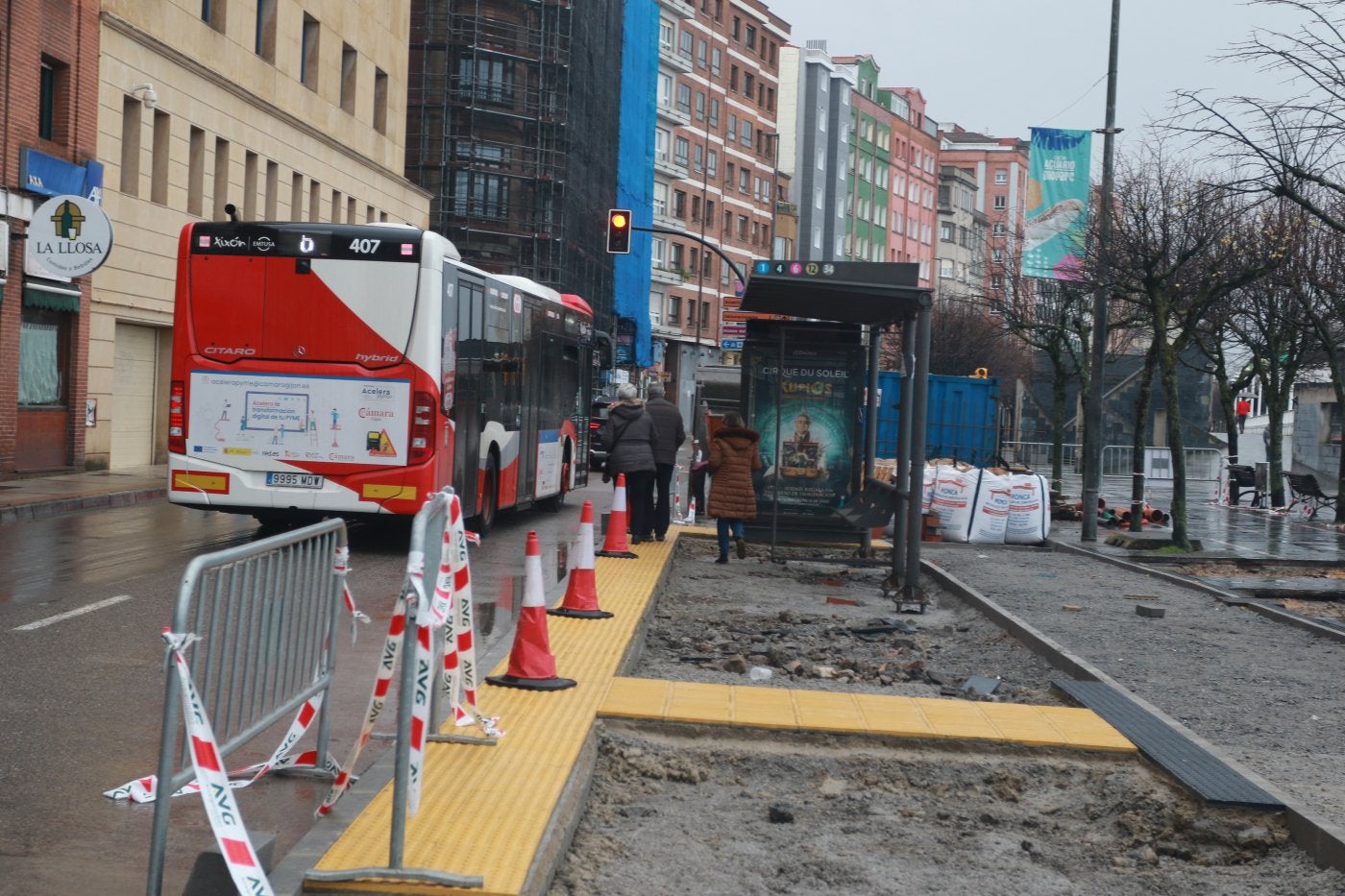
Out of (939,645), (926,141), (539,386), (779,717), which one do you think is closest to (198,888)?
(779,717)

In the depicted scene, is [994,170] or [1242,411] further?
[994,170]

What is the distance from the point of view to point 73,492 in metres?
22.0

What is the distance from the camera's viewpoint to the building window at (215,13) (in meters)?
32.4

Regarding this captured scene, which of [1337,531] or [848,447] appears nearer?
[848,447]

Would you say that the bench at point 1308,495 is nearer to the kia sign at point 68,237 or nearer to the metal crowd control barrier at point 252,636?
the kia sign at point 68,237

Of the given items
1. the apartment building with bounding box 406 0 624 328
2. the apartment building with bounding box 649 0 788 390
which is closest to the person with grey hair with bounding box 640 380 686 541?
the apartment building with bounding box 406 0 624 328

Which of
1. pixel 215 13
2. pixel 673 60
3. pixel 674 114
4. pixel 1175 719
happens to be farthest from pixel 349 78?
pixel 673 60

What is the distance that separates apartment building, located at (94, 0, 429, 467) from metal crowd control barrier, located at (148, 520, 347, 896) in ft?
75.7

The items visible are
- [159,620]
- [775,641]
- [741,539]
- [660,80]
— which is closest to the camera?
[159,620]

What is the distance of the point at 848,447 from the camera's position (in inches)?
698

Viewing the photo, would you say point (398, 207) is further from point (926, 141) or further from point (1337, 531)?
point (926, 141)

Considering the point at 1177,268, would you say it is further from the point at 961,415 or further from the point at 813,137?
A: the point at 813,137

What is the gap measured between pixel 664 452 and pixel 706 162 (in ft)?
242

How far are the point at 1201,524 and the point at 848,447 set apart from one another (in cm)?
1461
